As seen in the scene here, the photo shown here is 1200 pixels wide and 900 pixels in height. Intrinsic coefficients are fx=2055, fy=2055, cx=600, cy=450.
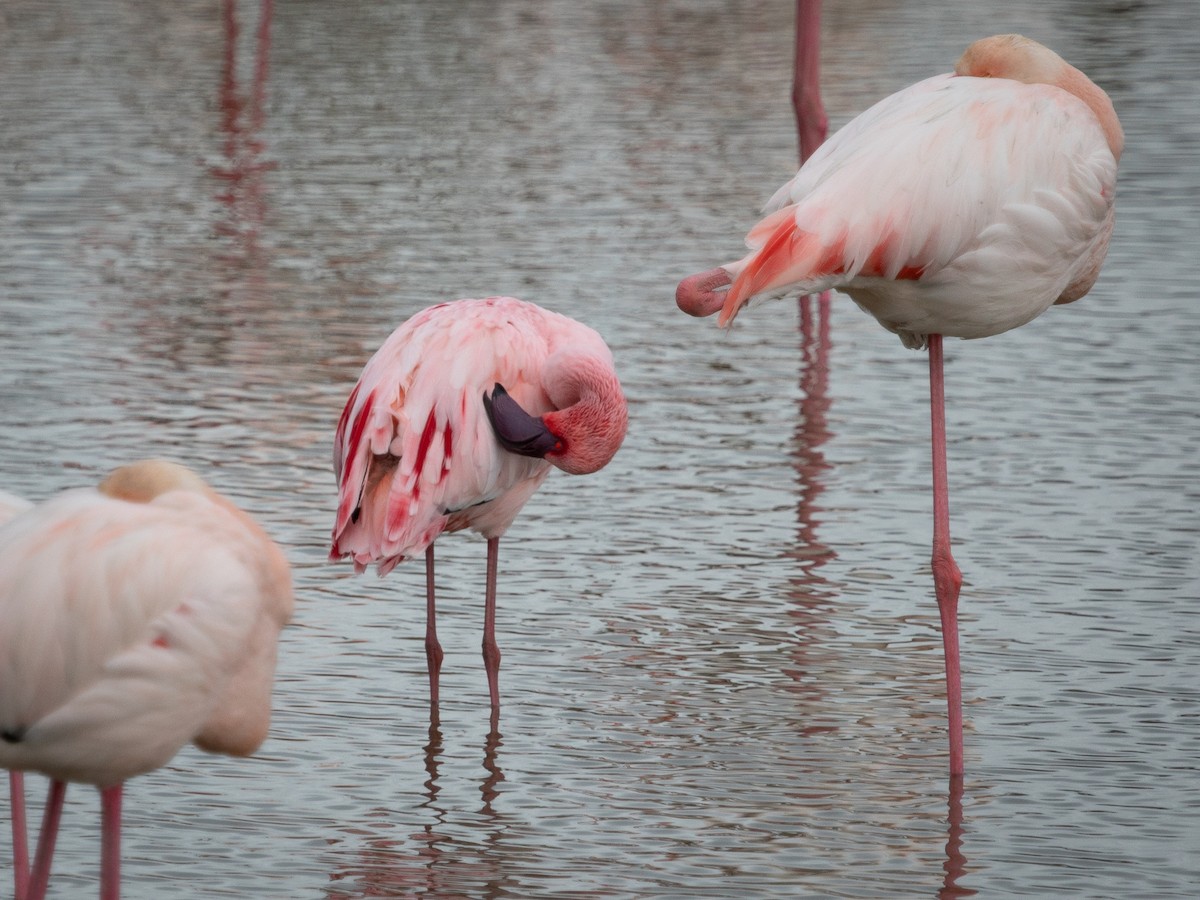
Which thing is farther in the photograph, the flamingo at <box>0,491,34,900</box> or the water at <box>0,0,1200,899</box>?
the water at <box>0,0,1200,899</box>

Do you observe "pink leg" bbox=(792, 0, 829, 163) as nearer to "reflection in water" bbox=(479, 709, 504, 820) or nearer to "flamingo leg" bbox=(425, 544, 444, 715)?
"flamingo leg" bbox=(425, 544, 444, 715)

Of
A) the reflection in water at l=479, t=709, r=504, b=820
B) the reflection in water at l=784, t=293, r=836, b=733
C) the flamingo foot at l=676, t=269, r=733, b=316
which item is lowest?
the reflection in water at l=479, t=709, r=504, b=820

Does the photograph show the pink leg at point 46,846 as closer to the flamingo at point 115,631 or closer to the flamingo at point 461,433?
the flamingo at point 115,631

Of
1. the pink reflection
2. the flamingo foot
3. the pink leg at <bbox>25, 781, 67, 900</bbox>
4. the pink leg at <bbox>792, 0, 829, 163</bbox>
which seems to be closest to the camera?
the pink leg at <bbox>25, 781, 67, 900</bbox>

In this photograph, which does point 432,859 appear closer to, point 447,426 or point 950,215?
point 447,426

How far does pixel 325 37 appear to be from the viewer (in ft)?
50.4

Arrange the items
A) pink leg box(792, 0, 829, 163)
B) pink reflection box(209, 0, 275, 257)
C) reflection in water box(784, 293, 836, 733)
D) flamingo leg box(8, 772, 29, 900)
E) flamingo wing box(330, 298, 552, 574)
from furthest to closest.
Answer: pink reflection box(209, 0, 275, 257), pink leg box(792, 0, 829, 163), reflection in water box(784, 293, 836, 733), flamingo wing box(330, 298, 552, 574), flamingo leg box(8, 772, 29, 900)

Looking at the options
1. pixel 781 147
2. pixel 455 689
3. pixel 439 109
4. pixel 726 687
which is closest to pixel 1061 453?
pixel 726 687

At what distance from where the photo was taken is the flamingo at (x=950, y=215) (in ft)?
12.9

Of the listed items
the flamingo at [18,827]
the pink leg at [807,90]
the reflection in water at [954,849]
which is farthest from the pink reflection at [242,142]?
the flamingo at [18,827]

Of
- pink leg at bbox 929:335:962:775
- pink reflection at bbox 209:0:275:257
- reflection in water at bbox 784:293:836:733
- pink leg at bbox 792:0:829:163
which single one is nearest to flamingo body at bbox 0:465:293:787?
pink leg at bbox 929:335:962:775

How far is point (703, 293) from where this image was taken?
4086 millimetres

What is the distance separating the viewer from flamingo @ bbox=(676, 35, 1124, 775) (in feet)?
12.9

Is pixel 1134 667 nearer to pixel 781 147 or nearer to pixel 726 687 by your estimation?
pixel 726 687
